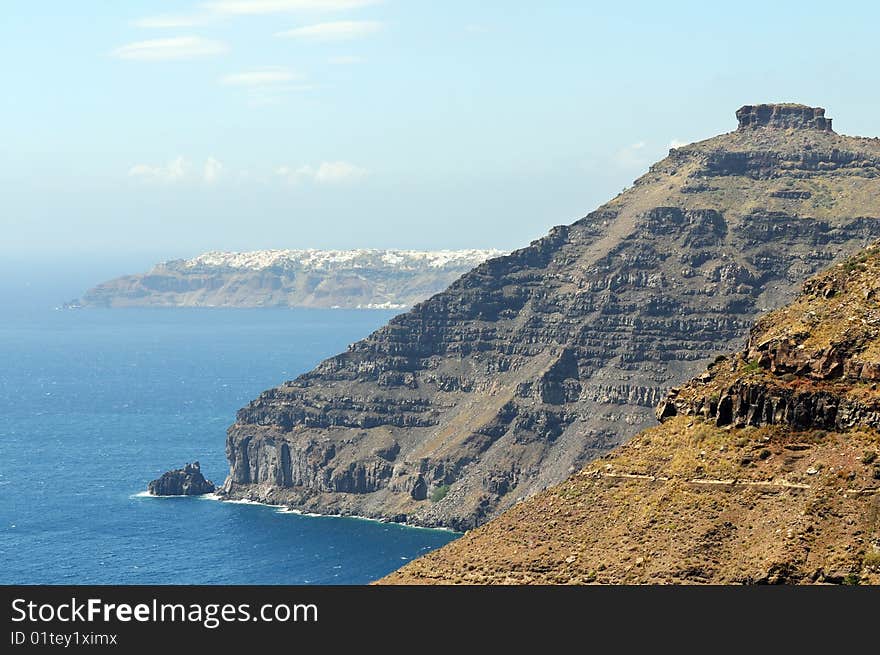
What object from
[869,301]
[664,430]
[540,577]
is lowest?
[540,577]

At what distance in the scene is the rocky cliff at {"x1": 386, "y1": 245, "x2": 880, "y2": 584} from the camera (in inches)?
4882

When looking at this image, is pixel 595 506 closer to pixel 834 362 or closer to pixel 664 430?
pixel 664 430

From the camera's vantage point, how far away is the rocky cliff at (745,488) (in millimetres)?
124000

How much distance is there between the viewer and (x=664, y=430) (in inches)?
5743

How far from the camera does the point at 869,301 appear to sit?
458 ft

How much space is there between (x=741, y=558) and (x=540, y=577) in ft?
49.5

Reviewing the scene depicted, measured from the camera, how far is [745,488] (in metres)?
132
